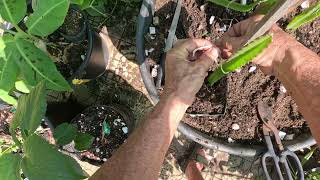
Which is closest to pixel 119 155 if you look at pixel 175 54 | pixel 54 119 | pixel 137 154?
pixel 137 154

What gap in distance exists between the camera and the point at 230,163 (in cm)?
165

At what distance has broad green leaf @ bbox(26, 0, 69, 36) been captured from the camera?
1.12 metres


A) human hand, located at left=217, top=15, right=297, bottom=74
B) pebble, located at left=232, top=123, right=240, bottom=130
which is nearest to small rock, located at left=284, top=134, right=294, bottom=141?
pebble, located at left=232, top=123, right=240, bottom=130

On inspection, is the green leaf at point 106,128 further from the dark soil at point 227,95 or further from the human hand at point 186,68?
the human hand at point 186,68

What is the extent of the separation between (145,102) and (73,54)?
1.06 ft

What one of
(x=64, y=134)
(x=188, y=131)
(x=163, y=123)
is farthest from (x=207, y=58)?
(x=64, y=134)

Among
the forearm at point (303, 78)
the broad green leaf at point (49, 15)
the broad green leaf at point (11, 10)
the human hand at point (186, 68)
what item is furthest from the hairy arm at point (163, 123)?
the broad green leaf at point (11, 10)

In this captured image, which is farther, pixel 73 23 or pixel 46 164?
pixel 73 23

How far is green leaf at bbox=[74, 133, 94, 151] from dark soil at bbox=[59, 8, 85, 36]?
0.31 meters

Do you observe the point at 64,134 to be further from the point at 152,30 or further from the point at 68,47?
the point at 152,30

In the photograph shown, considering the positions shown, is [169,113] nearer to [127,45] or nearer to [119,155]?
[119,155]

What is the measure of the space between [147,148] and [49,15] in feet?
1.32

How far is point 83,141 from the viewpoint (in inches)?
55.3

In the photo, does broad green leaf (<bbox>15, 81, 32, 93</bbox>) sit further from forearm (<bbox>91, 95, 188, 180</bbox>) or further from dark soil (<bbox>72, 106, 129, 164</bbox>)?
forearm (<bbox>91, 95, 188, 180</bbox>)
